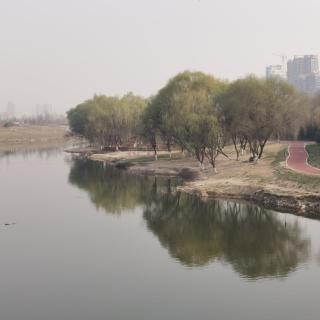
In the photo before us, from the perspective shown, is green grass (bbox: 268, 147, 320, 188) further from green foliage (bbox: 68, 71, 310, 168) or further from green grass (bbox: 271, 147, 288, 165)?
green foliage (bbox: 68, 71, 310, 168)

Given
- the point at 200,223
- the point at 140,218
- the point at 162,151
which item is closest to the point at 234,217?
the point at 200,223

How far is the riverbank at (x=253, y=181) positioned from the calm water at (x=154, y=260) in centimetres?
183

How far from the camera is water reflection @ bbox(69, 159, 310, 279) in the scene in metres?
23.7

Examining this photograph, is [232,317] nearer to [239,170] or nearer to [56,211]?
[56,211]

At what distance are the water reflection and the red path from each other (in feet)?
26.0

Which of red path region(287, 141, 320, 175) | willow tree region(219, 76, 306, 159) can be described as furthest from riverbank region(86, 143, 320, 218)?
willow tree region(219, 76, 306, 159)

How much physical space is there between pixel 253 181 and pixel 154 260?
18.8 metres

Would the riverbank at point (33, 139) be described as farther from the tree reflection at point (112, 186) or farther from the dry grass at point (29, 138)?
the tree reflection at point (112, 186)

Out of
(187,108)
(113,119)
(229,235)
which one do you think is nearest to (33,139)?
(113,119)

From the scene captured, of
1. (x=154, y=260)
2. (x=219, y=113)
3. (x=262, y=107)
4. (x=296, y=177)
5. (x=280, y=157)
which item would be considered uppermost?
(x=262, y=107)

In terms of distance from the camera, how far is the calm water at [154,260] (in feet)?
59.4

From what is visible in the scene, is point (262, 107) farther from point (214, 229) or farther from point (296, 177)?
point (214, 229)

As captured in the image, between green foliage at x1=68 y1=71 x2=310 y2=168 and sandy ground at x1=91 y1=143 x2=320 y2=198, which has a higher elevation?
green foliage at x1=68 y1=71 x2=310 y2=168

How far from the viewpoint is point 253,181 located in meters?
40.5
